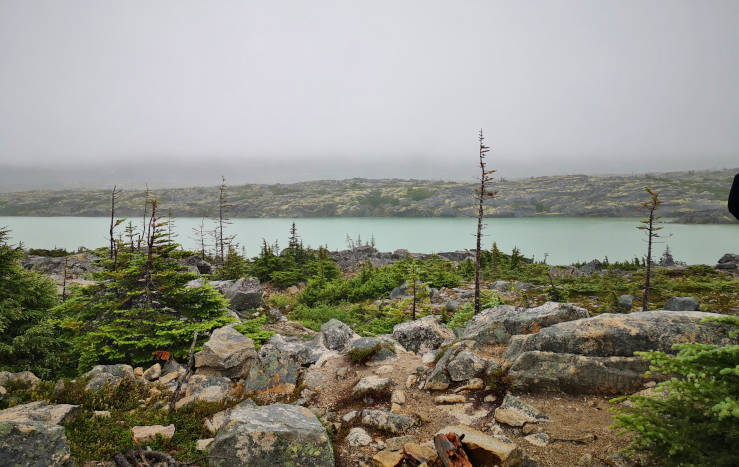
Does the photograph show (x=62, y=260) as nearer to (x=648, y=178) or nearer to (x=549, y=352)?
(x=549, y=352)

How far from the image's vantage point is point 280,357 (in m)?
9.32

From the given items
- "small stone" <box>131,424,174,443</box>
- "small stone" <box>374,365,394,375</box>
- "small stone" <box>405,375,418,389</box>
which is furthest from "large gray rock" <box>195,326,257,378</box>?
"small stone" <box>405,375,418,389</box>

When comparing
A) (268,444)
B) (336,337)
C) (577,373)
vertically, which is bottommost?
(336,337)

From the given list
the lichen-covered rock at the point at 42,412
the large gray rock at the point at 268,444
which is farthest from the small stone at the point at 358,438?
the lichen-covered rock at the point at 42,412

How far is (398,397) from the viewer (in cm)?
750

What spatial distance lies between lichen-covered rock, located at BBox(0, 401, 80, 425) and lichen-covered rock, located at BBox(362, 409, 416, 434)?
5310 mm

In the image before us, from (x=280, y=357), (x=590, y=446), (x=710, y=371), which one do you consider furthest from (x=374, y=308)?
(x=710, y=371)

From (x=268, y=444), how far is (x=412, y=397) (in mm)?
3632

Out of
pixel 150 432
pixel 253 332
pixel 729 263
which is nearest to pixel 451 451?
pixel 150 432

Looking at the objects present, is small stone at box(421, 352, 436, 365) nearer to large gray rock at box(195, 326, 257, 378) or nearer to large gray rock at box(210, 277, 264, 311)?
large gray rock at box(195, 326, 257, 378)

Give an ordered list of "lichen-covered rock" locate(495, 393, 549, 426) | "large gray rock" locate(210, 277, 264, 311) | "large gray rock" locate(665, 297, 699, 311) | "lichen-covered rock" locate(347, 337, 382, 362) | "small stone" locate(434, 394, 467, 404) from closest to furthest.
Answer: "lichen-covered rock" locate(495, 393, 549, 426) → "small stone" locate(434, 394, 467, 404) → "lichen-covered rock" locate(347, 337, 382, 362) → "large gray rock" locate(665, 297, 699, 311) → "large gray rock" locate(210, 277, 264, 311)

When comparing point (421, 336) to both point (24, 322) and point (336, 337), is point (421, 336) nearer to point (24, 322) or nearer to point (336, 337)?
point (336, 337)

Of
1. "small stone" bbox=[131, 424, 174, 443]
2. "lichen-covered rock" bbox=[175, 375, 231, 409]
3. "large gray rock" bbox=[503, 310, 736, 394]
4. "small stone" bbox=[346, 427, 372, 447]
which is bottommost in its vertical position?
"lichen-covered rock" bbox=[175, 375, 231, 409]

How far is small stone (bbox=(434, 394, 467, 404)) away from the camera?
6943 mm
